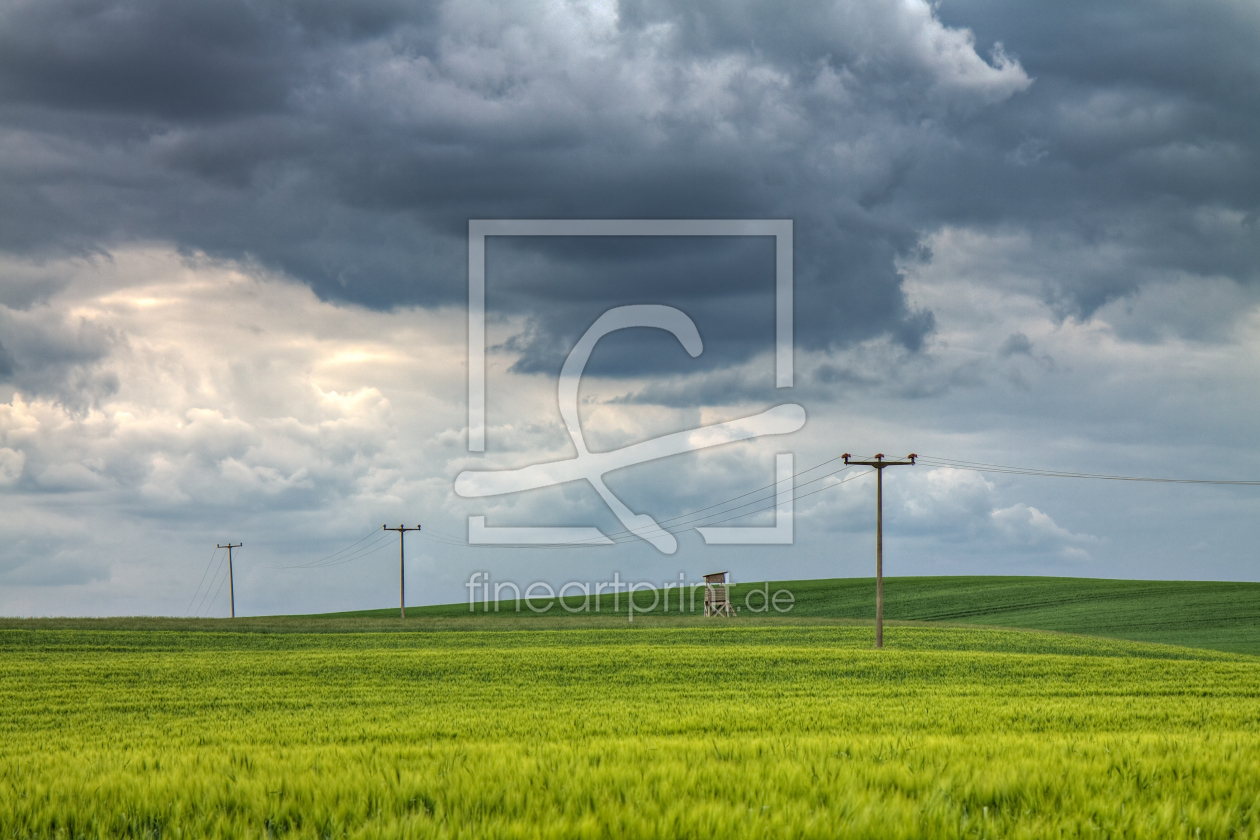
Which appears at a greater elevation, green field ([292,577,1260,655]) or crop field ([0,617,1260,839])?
crop field ([0,617,1260,839])

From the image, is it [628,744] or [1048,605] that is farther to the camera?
[1048,605]

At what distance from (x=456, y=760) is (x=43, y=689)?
22.8 metres

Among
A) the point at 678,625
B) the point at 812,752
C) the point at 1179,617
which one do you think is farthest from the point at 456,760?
the point at 1179,617

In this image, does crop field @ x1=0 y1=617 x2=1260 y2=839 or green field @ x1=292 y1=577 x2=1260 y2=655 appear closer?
crop field @ x1=0 y1=617 x2=1260 y2=839

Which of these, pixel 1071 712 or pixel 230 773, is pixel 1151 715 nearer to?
pixel 1071 712

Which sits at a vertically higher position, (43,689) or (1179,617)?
(43,689)

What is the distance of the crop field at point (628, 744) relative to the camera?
19.2ft

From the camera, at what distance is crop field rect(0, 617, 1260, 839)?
19.2ft

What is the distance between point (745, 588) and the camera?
102 m

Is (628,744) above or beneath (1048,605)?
above

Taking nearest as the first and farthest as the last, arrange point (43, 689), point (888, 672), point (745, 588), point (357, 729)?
1. point (357, 729)
2. point (43, 689)
3. point (888, 672)
4. point (745, 588)

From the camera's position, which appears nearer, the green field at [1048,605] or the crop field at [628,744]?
the crop field at [628,744]

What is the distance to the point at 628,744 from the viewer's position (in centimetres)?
998

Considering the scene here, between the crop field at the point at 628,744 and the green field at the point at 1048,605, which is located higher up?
the crop field at the point at 628,744
